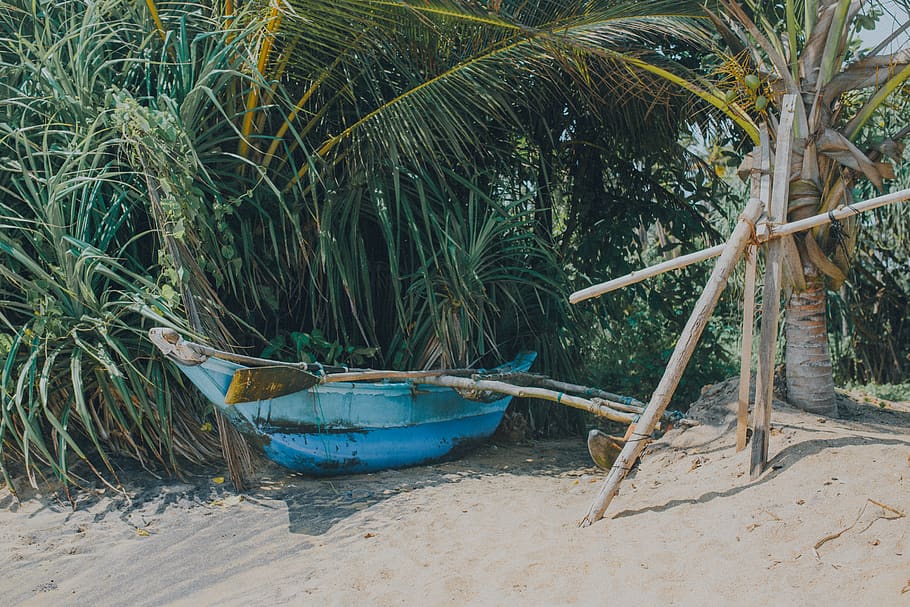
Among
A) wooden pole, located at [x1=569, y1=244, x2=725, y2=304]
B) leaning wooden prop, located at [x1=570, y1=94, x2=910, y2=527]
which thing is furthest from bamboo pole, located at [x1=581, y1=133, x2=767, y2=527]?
wooden pole, located at [x1=569, y1=244, x2=725, y2=304]

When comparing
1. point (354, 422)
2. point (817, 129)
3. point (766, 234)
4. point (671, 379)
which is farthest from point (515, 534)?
point (817, 129)

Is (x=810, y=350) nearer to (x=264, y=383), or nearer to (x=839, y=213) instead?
(x=839, y=213)

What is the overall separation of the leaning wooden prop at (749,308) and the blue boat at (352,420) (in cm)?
141

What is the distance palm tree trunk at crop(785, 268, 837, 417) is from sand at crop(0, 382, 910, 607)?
6.2 inches

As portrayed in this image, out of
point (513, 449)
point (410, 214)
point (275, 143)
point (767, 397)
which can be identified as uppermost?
point (275, 143)

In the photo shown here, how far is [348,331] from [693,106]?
2.75 meters

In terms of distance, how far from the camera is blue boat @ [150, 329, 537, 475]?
12.7 ft

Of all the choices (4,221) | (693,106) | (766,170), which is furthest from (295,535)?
(693,106)

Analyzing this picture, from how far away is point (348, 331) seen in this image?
16.2 ft

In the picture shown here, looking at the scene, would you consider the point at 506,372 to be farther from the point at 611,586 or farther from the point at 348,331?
the point at 611,586

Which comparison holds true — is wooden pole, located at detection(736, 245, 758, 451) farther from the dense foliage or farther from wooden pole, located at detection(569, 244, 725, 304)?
the dense foliage

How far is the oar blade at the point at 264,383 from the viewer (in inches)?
138

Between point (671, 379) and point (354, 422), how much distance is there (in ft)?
5.85

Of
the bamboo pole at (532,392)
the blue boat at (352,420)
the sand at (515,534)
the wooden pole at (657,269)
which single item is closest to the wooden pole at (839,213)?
the wooden pole at (657,269)
